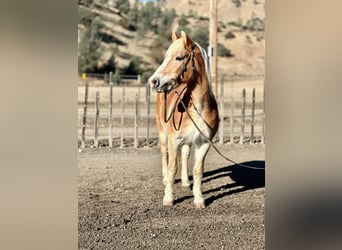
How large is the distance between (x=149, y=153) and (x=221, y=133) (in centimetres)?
201

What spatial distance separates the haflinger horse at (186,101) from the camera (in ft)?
17.2

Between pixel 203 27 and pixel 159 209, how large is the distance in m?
27.6

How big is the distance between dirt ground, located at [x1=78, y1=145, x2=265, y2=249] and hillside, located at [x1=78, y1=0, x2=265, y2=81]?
1802 cm

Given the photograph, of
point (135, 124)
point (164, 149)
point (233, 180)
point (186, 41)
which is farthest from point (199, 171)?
point (135, 124)

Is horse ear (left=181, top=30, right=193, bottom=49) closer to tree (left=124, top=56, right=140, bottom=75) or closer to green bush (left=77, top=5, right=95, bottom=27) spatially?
tree (left=124, top=56, right=140, bottom=75)

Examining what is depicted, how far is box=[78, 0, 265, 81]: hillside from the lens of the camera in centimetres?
2864

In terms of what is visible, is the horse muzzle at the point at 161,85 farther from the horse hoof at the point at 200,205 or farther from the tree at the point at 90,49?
the tree at the point at 90,49

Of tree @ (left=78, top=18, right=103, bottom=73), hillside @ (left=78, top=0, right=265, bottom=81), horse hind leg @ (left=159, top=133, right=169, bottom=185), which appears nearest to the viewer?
horse hind leg @ (left=159, top=133, right=169, bottom=185)

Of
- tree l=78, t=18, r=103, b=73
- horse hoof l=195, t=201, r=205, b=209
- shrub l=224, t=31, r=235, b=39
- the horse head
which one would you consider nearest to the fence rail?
horse hoof l=195, t=201, r=205, b=209

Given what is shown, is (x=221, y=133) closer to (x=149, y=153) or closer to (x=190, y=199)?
(x=149, y=153)
